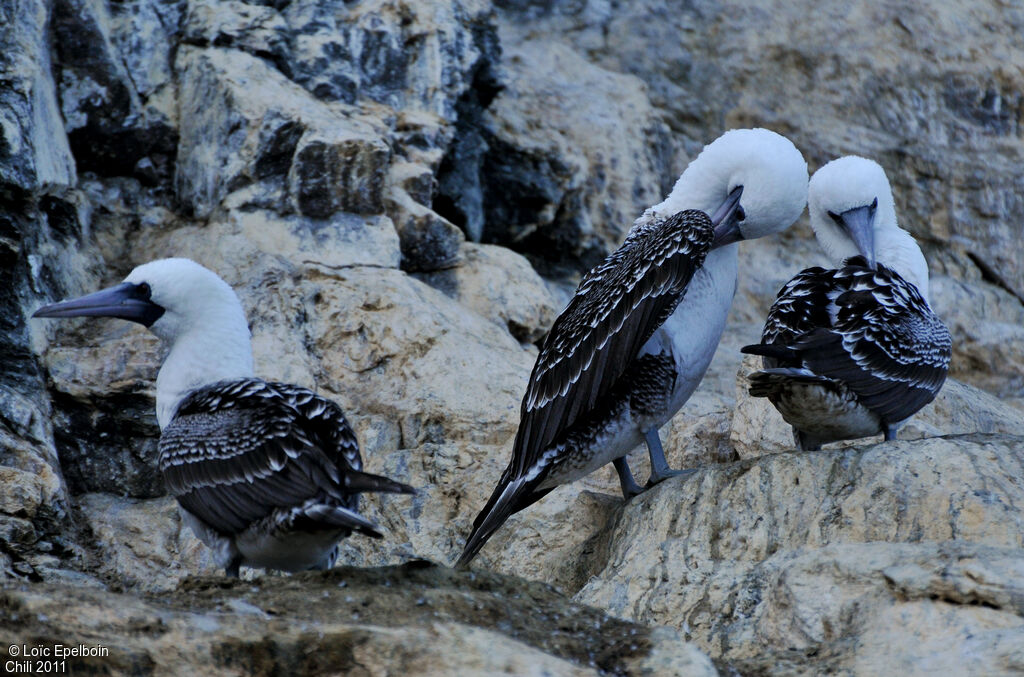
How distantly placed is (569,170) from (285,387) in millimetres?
5154

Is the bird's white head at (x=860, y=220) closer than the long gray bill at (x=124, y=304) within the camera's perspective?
No

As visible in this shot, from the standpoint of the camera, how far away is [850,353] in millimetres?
6238

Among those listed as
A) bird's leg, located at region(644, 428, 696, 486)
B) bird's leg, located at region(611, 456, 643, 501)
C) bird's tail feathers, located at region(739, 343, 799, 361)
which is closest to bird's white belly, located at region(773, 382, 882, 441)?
bird's tail feathers, located at region(739, 343, 799, 361)

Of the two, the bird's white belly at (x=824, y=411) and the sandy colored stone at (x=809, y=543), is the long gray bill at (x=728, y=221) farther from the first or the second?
the sandy colored stone at (x=809, y=543)

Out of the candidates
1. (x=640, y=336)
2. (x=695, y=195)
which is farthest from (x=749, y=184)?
(x=640, y=336)

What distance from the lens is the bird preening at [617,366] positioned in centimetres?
586

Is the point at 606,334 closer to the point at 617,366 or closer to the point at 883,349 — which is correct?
the point at 617,366

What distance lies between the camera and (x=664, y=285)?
657 cm

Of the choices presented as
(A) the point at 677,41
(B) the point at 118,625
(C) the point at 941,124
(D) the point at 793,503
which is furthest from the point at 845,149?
(B) the point at 118,625

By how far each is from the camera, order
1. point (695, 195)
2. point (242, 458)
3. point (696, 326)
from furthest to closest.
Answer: point (695, 195) < point (696, 326) < point (242, 458)

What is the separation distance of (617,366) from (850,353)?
1141 millimetres

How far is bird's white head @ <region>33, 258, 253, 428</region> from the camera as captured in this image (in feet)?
21.8

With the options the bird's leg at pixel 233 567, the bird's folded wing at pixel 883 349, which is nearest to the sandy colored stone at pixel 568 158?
the bird's folded wing at pixel 883 349

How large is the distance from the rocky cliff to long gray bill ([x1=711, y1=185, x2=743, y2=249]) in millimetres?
1284
